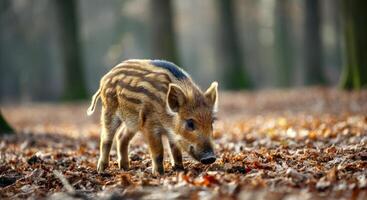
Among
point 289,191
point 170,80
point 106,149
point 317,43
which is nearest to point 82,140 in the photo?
point 106,149

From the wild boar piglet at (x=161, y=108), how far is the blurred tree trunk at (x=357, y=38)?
1095 cm

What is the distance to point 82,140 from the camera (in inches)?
474

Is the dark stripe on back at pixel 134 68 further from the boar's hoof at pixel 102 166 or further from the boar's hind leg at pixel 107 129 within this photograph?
the boar's hoof at pixel 102 166

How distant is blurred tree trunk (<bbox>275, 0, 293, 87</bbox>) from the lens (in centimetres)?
3672

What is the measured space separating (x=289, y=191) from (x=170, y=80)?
2361 mm

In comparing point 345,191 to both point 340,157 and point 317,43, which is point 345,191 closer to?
point 340,157

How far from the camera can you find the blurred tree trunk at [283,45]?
36719 mm

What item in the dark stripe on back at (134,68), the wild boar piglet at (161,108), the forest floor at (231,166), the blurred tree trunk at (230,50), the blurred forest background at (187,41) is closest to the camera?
the forest floor at (231,166)

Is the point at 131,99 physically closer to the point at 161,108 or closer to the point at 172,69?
the point at 161,108

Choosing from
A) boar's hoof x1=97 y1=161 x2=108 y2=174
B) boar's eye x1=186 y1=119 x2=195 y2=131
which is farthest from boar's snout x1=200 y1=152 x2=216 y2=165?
boar's hoof x1=97 y1=161 x2=108 y2=174


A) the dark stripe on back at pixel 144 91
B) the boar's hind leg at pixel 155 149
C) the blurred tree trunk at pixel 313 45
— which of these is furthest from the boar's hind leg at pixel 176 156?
the blurred tree trunk at pixel 313 45

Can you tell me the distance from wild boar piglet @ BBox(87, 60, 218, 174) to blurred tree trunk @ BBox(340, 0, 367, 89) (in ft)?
35.9

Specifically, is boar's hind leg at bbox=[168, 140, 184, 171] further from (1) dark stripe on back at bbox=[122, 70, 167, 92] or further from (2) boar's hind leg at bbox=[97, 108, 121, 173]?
(2) boar's hind leg at bbox=[97, 108, 121, 173]

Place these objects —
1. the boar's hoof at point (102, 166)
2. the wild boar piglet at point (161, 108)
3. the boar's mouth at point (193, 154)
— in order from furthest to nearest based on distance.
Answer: the boar's hoof at point (102, 166)
the wild boar piglet at point (161, 108)
the boar's mouth at point (193, 154)
